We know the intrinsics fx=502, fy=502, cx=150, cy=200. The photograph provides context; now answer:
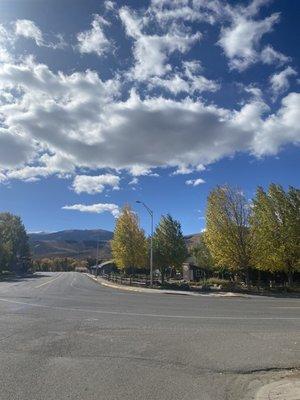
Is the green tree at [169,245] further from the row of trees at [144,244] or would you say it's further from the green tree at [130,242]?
the green tree at [130,242]

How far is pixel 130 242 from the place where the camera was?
58844mm

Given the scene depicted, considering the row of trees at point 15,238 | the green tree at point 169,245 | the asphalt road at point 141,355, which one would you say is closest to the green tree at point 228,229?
the green tree at point 169,245

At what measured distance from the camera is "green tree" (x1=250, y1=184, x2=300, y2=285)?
143ft

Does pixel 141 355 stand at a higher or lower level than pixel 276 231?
lower

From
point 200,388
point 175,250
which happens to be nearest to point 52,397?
point 200,388

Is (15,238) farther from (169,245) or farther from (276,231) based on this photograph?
(276,231)

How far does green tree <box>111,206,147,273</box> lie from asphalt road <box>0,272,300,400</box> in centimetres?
3960

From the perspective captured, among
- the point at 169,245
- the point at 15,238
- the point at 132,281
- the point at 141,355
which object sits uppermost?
the point at 15,238

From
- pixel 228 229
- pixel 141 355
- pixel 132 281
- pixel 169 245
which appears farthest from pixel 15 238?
pixel 141 355

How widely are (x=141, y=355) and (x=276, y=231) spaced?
35428 mm

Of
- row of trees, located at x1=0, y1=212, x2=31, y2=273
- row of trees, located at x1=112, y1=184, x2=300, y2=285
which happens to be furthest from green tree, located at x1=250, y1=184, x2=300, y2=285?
row of trees, located at x1=0, y1=212, x2=31, y2=273

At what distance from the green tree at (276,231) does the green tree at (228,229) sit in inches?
32.8

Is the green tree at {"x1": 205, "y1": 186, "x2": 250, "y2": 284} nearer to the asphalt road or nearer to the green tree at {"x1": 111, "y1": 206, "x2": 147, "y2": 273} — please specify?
the green tree at {"x1": 111, "y1": 206, "x2": 147, "y2": 273}

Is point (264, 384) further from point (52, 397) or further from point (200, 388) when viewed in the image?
point (52, 397)
